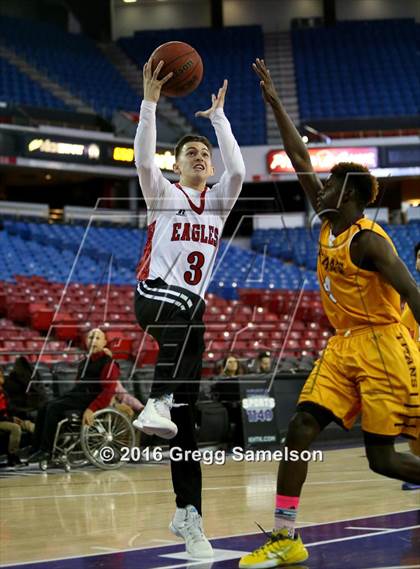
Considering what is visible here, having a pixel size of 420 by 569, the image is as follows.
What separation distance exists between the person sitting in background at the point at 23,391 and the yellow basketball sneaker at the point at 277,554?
632 cm

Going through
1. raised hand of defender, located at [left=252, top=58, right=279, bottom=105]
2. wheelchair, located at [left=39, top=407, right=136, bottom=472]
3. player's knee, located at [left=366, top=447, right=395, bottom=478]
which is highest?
raised hand of defender, located at [left=252, top=58, right=279, bottom=105]

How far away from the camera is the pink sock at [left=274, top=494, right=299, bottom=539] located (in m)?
4.94

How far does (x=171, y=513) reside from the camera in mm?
7000

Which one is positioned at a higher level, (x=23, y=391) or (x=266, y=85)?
(x=266, y=85)

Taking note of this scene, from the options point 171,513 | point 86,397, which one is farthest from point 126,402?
point 171,513

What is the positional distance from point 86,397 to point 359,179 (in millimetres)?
5841

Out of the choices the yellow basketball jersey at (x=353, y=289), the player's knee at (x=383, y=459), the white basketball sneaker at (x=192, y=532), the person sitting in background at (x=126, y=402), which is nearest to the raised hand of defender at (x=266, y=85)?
the yellow basketball jersey at (x=353, y=289)

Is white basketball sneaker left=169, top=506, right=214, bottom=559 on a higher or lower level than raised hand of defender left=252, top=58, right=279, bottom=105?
lower

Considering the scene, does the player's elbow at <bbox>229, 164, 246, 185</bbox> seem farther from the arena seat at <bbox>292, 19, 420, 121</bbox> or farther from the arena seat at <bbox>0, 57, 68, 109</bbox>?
the arena seat at <bbox>292, 19, 420, 121</bbox>

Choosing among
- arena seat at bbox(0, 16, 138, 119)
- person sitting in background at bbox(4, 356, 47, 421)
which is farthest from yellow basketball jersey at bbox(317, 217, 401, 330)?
arena seat at bbox(0, 16, 138, 119)

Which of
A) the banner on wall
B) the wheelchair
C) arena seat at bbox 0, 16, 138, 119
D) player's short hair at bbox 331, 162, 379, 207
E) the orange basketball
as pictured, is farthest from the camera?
arena seat at bbox 0, 16, 138, 119

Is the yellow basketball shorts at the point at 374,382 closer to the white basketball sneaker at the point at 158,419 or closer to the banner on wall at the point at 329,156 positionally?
the white basketball sneaker at the point at 158,419

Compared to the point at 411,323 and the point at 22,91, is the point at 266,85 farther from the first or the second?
the point at 22,91

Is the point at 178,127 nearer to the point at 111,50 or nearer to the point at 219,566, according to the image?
the point at 111,50
